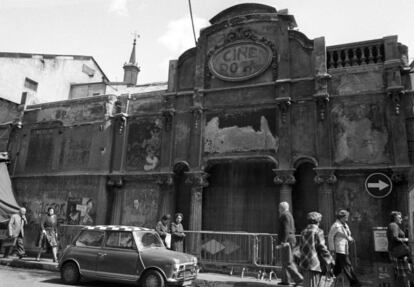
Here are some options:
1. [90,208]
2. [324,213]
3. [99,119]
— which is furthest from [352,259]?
[99,119]

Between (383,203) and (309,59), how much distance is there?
18.1 feet

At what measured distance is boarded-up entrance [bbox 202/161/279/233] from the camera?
40.5ft

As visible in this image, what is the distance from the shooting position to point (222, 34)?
1403cm

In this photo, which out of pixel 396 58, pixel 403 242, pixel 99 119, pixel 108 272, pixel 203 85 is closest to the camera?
pixel 403 242

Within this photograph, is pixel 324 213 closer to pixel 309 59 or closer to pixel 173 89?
pixel 309 59

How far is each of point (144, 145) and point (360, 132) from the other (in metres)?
8.20

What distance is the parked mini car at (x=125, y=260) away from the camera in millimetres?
8016

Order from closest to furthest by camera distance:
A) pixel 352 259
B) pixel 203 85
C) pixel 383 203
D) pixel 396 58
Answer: pixel 352 259, pixel 383 203, pixel 396 58, pixel 203 85

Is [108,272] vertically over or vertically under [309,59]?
under

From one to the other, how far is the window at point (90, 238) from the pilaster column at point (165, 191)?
412 cm

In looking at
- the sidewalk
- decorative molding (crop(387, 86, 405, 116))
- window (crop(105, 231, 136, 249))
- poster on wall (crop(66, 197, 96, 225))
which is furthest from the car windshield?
decorative molding (crop(387, 86, 405, 116))

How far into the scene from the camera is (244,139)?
12578 mm

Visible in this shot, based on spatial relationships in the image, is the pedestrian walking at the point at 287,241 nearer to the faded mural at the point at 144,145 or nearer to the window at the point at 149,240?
the window at the point at 149,240

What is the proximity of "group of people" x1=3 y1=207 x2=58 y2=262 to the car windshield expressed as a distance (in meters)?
4.68
